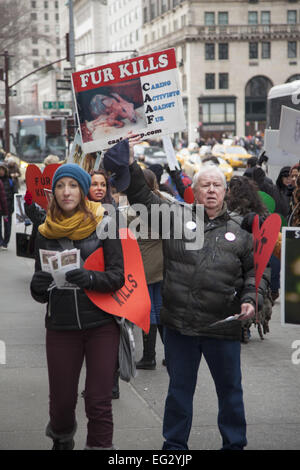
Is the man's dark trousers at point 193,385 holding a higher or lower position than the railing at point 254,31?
lower

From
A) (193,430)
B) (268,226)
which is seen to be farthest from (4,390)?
(268,226)

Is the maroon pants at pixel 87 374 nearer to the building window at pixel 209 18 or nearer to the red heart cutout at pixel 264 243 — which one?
the red heart cutout at pixel 264 243

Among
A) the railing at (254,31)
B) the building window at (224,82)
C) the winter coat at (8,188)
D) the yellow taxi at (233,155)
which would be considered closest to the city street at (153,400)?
the winter coat at (8,188)

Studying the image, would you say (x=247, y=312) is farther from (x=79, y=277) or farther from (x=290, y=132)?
(x=290, y=132)

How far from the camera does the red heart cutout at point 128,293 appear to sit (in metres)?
4.33

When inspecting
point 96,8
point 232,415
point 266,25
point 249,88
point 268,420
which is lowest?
point 268,420

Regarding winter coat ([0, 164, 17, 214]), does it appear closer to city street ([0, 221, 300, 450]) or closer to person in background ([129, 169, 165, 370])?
city street ([0, 221, 300, 450])

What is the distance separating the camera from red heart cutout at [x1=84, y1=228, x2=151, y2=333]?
14.2ft

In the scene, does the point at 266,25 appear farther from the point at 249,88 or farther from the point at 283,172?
the point at 283,172

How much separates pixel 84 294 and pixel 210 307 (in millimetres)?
687

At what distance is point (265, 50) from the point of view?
80.2 m

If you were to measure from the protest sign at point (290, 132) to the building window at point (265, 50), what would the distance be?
76.0 meters

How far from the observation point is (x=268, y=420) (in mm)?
5523
